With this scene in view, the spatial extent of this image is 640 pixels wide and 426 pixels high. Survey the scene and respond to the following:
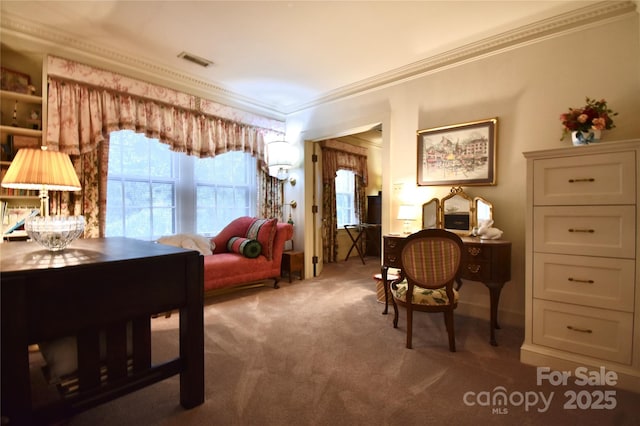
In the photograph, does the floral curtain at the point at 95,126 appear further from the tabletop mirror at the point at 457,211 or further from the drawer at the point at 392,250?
the tabletop mirror at the point at 457,211

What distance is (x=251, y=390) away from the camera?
1.75 meters

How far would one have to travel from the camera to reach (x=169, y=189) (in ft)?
12.5

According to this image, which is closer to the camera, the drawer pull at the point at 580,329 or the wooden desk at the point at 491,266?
the drawer pull at the point at 580,329

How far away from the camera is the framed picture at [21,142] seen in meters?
2.68

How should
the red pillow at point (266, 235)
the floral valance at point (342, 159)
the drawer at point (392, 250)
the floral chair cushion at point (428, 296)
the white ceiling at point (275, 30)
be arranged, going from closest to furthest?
the floral chair cushion at point (428, 296)
the white ceiling at point (275, 30)
the drawer at point (392, 250)
the red pillow at point (266, 235)
the floral valance at point (342, 159)

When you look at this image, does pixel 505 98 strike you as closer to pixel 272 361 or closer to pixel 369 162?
pixel 272 361

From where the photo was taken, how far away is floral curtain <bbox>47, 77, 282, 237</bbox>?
9.27 feet

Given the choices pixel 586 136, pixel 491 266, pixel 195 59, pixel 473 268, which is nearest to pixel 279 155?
pixel 195 59

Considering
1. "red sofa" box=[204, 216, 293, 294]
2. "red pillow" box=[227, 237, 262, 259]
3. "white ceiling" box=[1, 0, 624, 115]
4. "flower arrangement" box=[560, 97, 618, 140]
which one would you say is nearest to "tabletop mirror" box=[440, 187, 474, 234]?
"flower arrangement" box=[560, 97, 618, 140]

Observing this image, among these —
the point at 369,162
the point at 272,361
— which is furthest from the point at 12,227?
the point at 369,162

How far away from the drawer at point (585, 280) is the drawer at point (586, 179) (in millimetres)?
384

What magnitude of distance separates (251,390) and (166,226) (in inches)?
106

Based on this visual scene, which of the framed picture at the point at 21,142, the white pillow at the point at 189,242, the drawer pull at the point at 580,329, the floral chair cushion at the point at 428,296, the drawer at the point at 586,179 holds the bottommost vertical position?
the drawer pull at the point at 580,329

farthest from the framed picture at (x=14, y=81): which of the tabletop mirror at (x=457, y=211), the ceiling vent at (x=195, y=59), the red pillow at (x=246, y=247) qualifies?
the tabletop mirror at (x=457, y=211)
